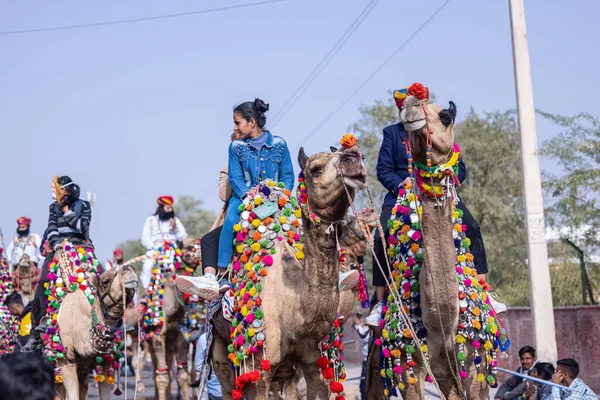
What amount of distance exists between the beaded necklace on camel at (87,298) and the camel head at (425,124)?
6.23 m

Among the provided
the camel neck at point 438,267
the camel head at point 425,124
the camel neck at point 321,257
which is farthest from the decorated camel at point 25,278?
the camel head at point 425,124

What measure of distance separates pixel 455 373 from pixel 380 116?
23035 millimetres

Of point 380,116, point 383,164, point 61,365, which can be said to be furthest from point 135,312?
point 380,116

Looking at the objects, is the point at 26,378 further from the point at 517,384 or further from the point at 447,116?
the point at 517,384

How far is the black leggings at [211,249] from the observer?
949 cm

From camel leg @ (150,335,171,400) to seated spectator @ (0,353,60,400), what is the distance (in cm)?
1135

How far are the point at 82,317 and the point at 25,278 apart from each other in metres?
6.16

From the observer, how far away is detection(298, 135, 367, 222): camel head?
23.0 ft

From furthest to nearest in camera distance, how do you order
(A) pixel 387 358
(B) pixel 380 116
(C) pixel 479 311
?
(B) pixel 380 116, (A) pixel 387 358, (C) pixel 479 311

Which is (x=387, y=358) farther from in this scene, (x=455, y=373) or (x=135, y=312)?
(x=135, y=312)

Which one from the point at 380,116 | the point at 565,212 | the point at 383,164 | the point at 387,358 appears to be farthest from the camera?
the point at 380,116

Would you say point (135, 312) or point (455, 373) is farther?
point (135, 312)

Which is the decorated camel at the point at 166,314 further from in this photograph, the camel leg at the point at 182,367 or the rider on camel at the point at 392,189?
the rider on camel at the point at 392,189

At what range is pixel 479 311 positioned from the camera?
24.7ft
